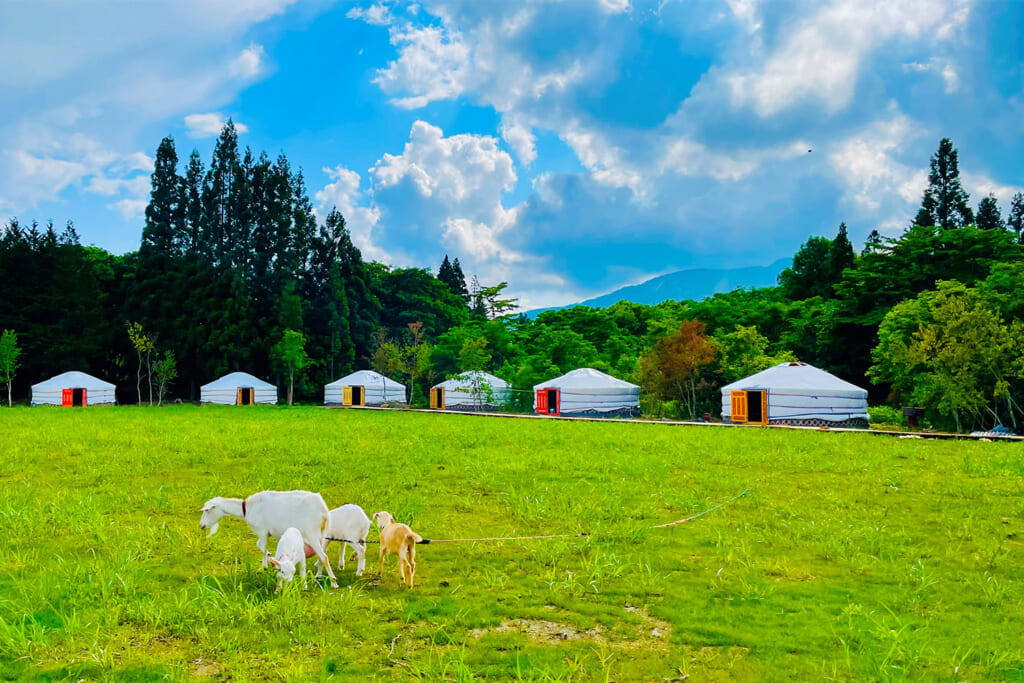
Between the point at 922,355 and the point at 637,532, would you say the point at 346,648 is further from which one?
the point at 922,355

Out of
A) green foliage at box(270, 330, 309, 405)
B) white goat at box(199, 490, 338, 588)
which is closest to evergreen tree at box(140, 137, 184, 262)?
green foliage at box(270, 330, 309, 405)

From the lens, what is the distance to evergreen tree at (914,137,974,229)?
39.1 meters

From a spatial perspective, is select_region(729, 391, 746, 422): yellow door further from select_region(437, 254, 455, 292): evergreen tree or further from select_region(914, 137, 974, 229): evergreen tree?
select_region(437, 254, 455, 292): evergreen tree

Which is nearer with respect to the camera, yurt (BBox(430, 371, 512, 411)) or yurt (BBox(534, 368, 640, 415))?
yurt (BBox(534, 368, 640, 415))

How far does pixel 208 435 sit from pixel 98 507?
762 centimetres

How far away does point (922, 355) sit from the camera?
1858 centimetres

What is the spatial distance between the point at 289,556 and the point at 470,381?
28.7 meters

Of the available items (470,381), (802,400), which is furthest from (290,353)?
(802,400)

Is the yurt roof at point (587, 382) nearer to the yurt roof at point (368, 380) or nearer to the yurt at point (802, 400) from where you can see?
the yurt at point (802, 400)

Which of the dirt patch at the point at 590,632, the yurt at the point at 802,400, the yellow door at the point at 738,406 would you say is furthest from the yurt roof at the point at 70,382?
the dirt patch at the point at 590,632

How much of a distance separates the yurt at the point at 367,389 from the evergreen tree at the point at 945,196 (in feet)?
110

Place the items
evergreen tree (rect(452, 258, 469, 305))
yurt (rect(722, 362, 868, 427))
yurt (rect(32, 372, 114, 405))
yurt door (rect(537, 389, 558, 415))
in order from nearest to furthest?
yurt (rect(722, 362, 868, 427))
yurt door (rect(537, 389, 558, 415))
yurt (rect(32, 372, 114, 405))
evergreen tree (rect(452, 258, 469, 305))

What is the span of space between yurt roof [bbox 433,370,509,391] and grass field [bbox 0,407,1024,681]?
22.4m

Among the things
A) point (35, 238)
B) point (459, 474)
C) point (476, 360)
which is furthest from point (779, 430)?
point (35, 238)
